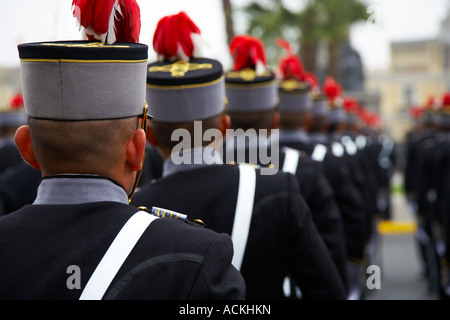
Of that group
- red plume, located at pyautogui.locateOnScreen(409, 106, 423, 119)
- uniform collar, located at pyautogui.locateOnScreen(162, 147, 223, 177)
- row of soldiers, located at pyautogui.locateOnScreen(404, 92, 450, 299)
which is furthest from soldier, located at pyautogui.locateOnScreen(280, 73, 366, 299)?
red plume, located at pyautogui.locateOnScreen(409, 106, 423, 119)

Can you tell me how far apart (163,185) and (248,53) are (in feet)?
5.26

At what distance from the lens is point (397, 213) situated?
1454cm

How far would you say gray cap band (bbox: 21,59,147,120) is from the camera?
62.7 inches

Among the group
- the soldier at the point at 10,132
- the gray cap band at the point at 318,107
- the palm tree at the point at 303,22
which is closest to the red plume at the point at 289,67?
the gray cap band at the point at 318,107

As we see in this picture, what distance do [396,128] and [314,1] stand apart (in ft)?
101

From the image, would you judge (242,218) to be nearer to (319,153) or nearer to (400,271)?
(319,153)

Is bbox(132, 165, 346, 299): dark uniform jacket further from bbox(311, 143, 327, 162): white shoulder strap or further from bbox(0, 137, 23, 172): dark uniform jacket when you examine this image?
bbox(0, 137, 23, 172): dark uniform jacket

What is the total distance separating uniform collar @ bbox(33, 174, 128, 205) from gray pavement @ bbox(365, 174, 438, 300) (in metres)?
5.11

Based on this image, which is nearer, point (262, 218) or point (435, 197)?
point (262, 218)

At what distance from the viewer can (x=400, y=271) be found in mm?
9250

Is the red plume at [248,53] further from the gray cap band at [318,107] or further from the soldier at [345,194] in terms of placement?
the gray cap band at [318,107]

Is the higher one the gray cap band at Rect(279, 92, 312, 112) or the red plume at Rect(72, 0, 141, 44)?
the red plume at Rect(72, 0, 141, 44)

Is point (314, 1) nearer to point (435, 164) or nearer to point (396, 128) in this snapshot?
point (435, 164)

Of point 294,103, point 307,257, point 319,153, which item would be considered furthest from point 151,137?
point 294,103
